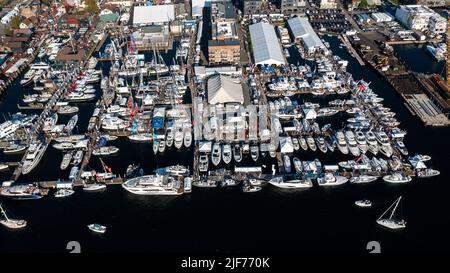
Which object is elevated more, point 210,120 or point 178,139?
point 210,120

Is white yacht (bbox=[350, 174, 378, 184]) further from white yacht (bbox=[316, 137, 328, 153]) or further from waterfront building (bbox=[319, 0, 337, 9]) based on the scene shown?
waterfront building (bbox=[319, 0, 337, 9])

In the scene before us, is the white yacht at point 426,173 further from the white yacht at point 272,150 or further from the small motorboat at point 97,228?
Result: the small motorboat at point 97,228

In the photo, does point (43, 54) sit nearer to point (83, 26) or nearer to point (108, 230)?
point (83, 26)

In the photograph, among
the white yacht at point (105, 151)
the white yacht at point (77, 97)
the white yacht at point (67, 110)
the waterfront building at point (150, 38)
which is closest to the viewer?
the white yacht at point (105, 151)

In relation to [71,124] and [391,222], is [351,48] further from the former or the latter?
[71,124]

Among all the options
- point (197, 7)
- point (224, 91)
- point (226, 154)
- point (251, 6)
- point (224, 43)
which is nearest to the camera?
point (226, 154)

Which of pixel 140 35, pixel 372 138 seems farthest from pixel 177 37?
pixel 372 138

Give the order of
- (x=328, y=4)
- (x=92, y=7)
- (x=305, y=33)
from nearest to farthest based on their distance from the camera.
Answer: (x=305, y=33), (x=92, y=7), (x=328, y=4)

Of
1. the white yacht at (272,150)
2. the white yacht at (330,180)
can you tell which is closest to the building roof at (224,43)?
the white yacht at (272,150)

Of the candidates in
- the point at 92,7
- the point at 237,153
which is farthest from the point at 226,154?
the point at 92,7
